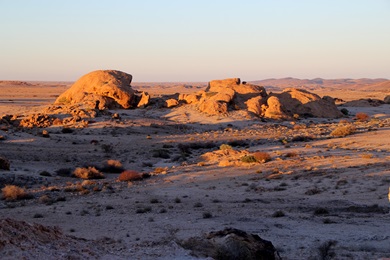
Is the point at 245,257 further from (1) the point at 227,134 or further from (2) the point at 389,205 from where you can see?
(1) the point at 227,134

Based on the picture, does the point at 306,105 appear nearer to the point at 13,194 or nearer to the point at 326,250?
the point at 13,194

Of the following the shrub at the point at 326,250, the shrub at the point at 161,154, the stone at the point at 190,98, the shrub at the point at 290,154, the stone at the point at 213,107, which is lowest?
the shrub at the point at 161,154

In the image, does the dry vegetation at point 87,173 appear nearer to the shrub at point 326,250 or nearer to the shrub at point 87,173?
the shrub at point 87,173

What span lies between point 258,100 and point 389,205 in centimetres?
3045

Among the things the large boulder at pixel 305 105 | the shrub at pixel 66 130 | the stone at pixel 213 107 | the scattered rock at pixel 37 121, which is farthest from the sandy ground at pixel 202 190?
the large boulder at pixel 305 105

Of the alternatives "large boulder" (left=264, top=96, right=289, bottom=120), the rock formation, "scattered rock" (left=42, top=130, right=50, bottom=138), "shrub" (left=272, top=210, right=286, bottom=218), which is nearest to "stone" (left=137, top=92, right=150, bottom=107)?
the rock formation

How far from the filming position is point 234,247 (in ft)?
26.4

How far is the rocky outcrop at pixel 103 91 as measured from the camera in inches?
1655

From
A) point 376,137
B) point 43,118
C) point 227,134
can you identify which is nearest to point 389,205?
point 376,137

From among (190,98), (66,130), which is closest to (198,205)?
(66,130)

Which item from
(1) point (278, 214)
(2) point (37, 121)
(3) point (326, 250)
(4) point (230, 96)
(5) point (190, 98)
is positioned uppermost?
(4) point (230, 96)

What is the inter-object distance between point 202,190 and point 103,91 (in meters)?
26.6

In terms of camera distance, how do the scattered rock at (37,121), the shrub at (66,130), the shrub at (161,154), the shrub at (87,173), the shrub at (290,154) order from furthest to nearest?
the scattered rock at (37,121), the shrub at (66,130), the shrub at (161,154), the shrub at (290,154), the shrub at (87,173)

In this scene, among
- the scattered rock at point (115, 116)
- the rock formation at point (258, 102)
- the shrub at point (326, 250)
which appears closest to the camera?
the shrub at point (326, 250)
